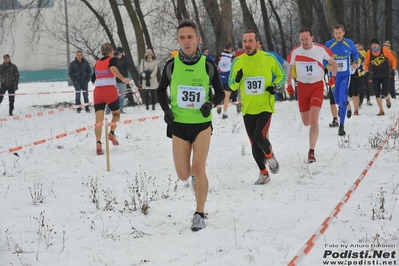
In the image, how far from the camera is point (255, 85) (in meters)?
7.12

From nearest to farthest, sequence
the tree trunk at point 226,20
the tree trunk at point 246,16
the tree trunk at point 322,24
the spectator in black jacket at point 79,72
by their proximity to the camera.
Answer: the spectator in black jacket at point 79,72
the tree trunk at point 226,20
the tree trunk at point 246,16
the tree trunk at point 322,24

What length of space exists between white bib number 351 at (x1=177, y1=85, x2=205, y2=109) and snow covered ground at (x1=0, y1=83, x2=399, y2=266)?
1215 millimetres

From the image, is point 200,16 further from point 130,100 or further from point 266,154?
point 266,154

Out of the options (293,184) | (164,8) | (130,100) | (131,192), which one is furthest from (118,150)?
(164,8)

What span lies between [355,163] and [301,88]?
4.66 ft

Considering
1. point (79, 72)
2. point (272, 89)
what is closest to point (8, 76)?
point (79, 72)

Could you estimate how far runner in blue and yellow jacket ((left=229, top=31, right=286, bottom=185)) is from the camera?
7.07 metres

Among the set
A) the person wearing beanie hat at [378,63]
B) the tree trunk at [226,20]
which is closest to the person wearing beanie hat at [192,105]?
the person wearing beanie hat at [378,63]

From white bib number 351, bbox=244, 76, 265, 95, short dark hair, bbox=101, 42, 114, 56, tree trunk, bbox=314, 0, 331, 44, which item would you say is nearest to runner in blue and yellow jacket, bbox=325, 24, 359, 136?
white bib number 351, bbox=244, 76, 265, 95

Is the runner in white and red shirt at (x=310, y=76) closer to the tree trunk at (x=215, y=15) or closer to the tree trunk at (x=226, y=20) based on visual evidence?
the tree trunk at (x=226, y=20)

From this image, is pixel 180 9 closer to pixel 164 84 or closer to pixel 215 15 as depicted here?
pixel 215 15

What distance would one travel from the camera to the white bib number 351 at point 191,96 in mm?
5367

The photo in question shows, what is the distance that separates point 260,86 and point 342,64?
160 inches

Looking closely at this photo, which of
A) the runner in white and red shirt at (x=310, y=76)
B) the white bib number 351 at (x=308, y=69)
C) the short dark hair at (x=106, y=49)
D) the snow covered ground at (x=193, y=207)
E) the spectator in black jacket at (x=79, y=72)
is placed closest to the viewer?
the snow covered ground at (x=193, y=207)
